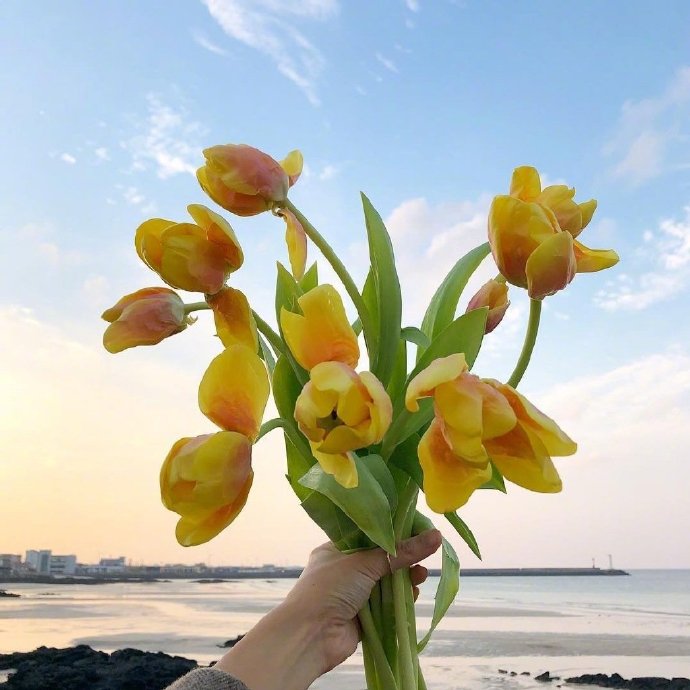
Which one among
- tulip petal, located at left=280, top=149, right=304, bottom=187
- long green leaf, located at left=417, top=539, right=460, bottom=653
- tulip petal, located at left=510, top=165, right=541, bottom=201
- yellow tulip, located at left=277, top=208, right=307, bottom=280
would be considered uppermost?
tulip petal, located at left=280, top=149, right=304, bottom=187

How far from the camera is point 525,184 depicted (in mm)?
668

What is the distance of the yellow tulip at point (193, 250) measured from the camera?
62 centimetres

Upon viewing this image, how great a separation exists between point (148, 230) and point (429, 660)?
7.17 metres

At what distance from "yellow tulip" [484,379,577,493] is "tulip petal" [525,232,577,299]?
13cm

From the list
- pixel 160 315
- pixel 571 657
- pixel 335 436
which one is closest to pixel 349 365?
Answer: pixel 335 436

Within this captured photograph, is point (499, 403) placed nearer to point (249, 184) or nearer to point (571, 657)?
point (249, 184)

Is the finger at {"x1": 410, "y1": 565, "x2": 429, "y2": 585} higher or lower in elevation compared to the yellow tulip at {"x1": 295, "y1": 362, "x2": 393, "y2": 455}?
lower

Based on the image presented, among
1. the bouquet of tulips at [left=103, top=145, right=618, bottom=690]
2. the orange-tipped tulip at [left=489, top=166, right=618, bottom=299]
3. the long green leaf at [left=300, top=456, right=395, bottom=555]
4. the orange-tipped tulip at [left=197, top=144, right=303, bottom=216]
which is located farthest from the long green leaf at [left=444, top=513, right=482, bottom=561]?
the orange-tipped tulip at [left=197, top=144, right=303, bottom=216]

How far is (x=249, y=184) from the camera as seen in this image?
660 millimetres

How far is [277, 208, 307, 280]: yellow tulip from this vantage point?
2.39 ft

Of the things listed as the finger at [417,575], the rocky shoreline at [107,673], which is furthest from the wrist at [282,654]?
the rocky shoreline at [107,673]

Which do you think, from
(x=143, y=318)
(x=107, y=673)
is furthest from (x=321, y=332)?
(x=107, y=673)

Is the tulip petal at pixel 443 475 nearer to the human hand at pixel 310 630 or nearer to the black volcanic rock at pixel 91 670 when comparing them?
the human hand at pixel 310 630

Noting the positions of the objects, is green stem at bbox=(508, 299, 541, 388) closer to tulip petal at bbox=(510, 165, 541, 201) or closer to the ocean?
tulip petal at bbox=(510, 165, 541, 201)
